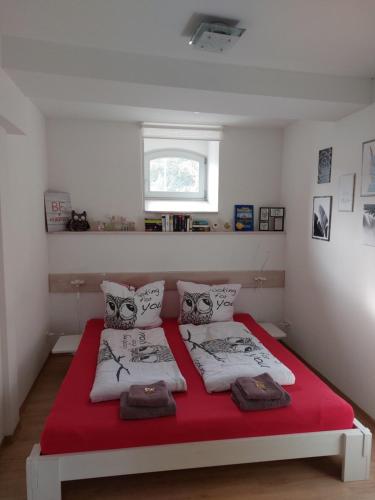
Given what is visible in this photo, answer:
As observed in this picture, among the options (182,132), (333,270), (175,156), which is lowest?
(333,270)

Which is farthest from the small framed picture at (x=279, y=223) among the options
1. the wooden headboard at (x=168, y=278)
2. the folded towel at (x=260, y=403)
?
the folded towel at (x=260, y=403)

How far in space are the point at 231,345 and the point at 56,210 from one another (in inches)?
85.5

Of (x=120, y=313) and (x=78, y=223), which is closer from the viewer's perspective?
(x=120, y=313)

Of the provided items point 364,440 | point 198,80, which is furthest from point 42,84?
point 364,440

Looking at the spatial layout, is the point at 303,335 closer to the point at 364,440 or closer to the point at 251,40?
the point at 364,440

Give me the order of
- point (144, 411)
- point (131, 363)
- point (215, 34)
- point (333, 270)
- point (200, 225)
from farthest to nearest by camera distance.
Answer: point (200, 225) → point (333, 270) → point (131, 363) → point (144, 411) → point (215, 34)

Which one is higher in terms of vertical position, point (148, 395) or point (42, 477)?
point (148, 395)

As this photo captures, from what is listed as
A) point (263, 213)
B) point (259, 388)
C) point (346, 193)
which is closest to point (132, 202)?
point (263, 213)

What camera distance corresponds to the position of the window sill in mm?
3893

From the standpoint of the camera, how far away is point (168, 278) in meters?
3.75

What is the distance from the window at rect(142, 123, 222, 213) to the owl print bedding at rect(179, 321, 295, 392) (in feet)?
4.63

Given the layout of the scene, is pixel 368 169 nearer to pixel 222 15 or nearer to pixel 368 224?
pixel 368 224

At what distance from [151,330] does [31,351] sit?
104cm

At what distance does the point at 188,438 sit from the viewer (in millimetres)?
1885
